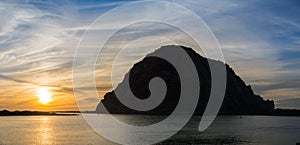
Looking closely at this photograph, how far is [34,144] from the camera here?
111500mm

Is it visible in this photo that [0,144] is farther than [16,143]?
No

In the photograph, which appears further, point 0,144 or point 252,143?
point 252,143

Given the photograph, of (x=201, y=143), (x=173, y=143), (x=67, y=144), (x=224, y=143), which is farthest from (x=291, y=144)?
(x=67, y=144)

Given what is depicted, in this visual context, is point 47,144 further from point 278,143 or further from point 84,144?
point 278,143

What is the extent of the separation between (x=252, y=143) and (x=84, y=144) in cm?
5055

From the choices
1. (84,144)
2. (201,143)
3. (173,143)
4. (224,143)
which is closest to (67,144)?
(84,144)

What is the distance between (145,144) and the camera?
351 feet

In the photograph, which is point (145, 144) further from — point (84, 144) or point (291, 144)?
point (291, 144)

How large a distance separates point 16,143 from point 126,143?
3315 cm

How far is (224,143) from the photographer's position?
113688 mm

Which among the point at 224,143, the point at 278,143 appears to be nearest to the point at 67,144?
the point at 224,143

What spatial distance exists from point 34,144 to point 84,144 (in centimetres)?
1588

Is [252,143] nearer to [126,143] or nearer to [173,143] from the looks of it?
[173,143]

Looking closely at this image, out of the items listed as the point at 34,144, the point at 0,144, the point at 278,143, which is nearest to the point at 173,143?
the point at 278,143
